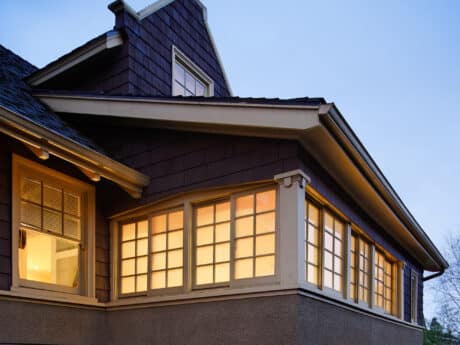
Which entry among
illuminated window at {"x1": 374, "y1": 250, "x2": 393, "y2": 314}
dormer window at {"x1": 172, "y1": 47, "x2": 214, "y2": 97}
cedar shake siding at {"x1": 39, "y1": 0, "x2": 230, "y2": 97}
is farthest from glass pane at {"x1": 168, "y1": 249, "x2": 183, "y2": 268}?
illuminated window at {"x1": 374, "y1": 250, "x2": 393, "y2": 314}

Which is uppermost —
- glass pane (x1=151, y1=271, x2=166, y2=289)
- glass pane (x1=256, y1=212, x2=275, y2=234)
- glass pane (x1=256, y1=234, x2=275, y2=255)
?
glass pane (x1=256, y1=212, x2=275, y2=234)

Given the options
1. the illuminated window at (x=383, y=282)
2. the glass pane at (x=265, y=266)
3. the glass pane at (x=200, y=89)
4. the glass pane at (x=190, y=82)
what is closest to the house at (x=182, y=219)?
the glass pane at (x=265, y=266)

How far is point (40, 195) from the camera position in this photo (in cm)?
605

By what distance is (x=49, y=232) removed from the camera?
19.9ft

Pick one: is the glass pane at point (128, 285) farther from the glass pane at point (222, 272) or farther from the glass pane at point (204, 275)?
the glass pane at point (222, 272)

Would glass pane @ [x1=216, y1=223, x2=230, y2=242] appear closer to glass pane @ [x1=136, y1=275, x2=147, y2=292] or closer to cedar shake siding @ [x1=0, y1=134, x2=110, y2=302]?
glass pane @ [x1=136, y1=275, x2=147, y2=292]

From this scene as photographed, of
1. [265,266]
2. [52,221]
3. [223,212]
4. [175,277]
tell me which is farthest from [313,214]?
[52,221]

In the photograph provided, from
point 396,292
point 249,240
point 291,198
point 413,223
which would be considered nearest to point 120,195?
point 249,240

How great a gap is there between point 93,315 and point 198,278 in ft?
4.67

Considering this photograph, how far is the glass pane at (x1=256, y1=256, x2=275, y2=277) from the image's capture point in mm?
5473

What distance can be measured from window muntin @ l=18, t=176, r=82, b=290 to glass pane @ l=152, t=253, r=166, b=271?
0.91 metres

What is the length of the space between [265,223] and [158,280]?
5.18 feet

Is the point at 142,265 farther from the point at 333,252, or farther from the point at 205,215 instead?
the point at 333,252

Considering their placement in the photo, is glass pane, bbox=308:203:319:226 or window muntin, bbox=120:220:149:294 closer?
glass pane, bbox=308:203:319:226
